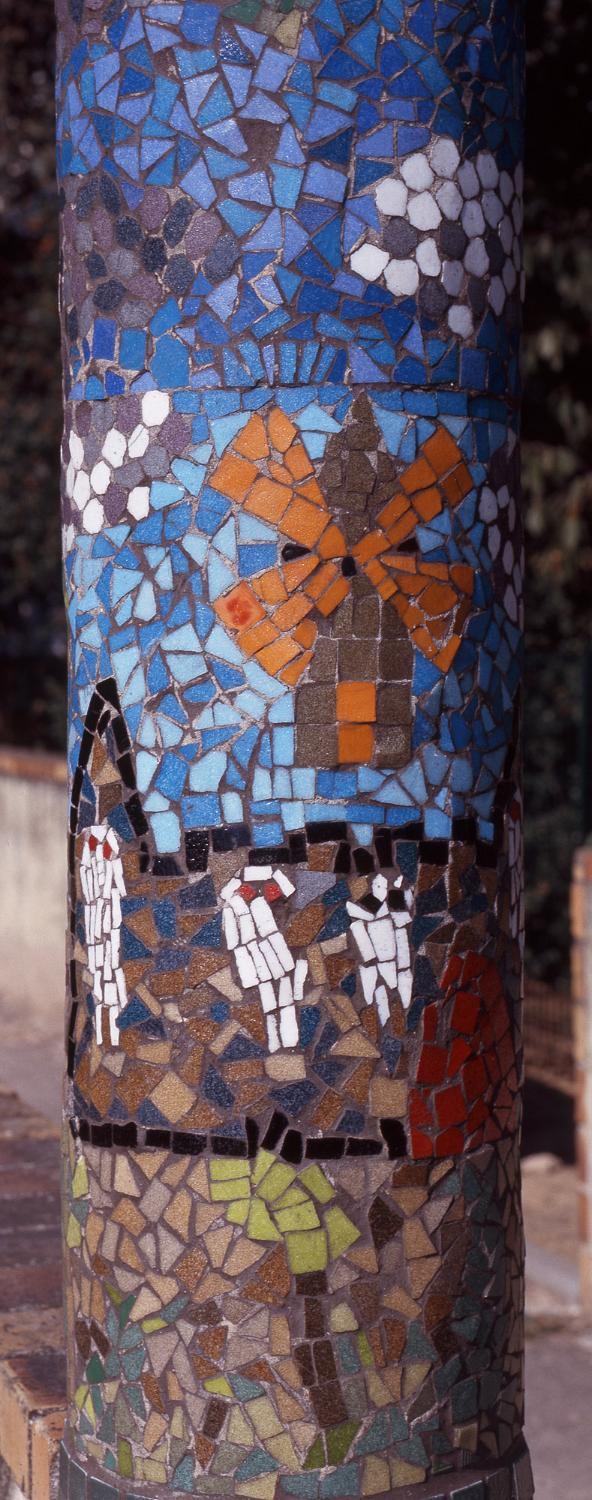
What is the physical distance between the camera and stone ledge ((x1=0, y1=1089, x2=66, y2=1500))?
2.09m

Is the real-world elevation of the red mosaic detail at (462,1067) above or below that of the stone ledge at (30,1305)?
above

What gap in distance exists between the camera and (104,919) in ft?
5.62

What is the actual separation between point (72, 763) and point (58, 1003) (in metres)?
7.55

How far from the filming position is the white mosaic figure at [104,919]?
1687 mm

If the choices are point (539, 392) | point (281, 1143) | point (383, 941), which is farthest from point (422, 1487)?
point (539, 392)

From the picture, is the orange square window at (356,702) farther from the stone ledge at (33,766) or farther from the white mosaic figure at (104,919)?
the stone ledge at (33,766)

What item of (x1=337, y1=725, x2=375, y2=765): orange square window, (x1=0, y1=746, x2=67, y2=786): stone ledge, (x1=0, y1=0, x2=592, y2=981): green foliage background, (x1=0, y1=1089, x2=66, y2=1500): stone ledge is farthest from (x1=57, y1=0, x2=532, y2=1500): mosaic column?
(x1=0, y1=746, x2=67, y2=786): stone ledge

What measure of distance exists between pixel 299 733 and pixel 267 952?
0.20 metres

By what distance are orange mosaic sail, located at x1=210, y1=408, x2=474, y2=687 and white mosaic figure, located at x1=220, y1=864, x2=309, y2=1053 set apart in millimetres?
191

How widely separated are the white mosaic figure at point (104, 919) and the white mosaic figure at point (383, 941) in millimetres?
242

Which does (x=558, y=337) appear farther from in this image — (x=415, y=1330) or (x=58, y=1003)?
(x=415, y=1330)

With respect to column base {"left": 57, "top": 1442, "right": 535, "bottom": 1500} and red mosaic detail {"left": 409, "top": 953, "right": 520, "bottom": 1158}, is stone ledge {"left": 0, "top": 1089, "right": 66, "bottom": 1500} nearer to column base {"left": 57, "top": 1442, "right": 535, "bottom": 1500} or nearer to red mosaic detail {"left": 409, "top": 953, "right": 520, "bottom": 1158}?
column base {"left": 57, "top": 1442, "right": 535, "bottom": 1500}

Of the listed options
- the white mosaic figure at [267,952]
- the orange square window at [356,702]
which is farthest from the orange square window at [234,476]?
the white mosaic figure at [267,952]

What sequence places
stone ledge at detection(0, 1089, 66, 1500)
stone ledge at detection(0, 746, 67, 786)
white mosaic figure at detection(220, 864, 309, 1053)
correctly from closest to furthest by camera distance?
white mosaic figure at detection(220, 864, 309, 1053) < stone ledge at detection(0, 1089, 66, 1500) < stone ledge at detection(0, 746, 67, 786)
